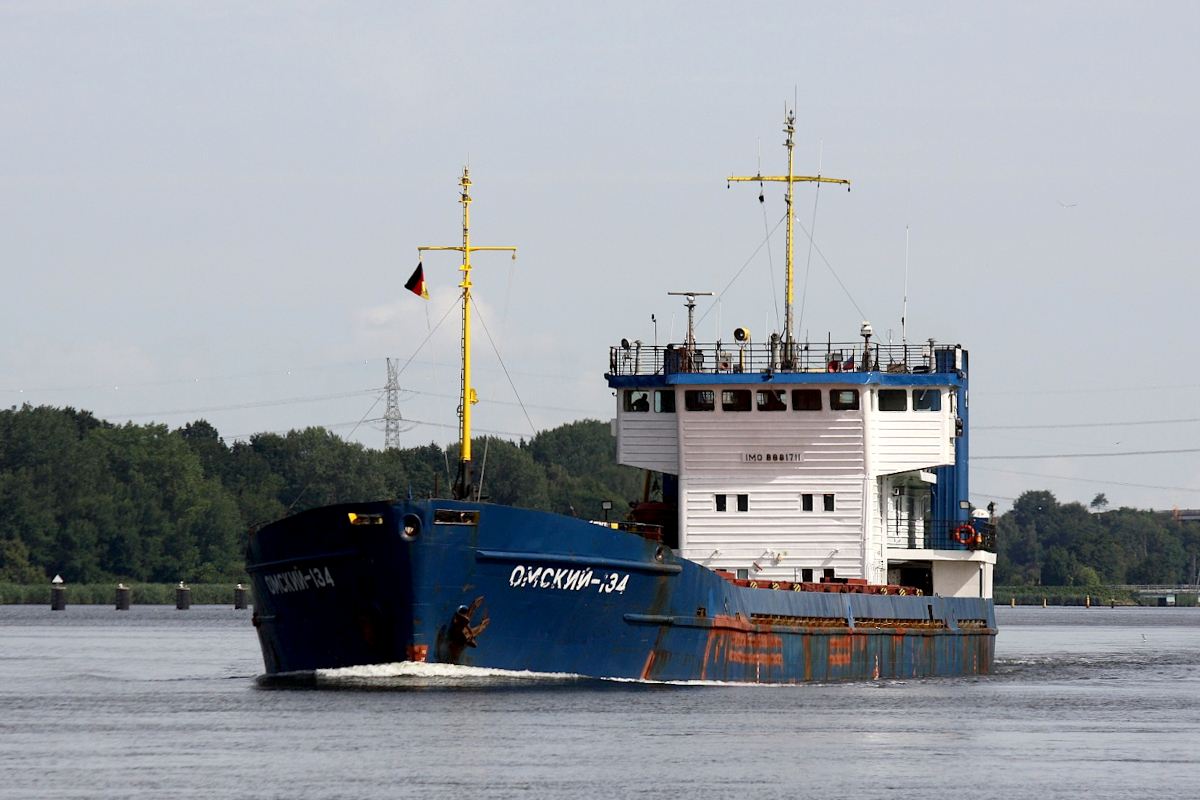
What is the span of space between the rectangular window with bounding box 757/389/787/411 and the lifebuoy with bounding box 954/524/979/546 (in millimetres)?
6756

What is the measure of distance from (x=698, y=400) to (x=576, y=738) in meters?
13.9

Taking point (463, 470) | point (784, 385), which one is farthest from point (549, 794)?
point (784, 385)

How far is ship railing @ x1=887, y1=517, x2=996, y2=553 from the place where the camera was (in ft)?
152

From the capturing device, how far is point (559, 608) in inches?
1363

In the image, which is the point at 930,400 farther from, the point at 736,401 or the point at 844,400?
the point at 736,401

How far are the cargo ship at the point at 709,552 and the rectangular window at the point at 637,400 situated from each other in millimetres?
43

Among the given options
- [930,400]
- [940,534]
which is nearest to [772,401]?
[930,400]

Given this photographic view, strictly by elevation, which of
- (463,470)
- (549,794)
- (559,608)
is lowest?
(549,794)

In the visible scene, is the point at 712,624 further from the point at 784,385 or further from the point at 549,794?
the point at 549,794

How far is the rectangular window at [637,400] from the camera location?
1698 inches

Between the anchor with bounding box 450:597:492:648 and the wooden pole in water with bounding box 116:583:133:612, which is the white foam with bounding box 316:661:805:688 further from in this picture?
the wooden pole in water with bounding box 116:583:133:612

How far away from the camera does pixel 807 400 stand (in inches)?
1672

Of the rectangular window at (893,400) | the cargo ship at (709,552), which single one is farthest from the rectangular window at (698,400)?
the rectangular window at (893,400)

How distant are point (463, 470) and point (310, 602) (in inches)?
144
